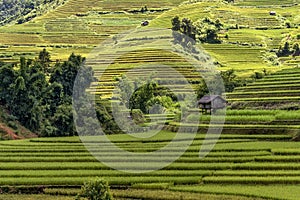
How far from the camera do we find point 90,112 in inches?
1724

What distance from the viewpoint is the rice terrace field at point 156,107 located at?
993 inches

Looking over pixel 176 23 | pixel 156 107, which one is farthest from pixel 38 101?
pixel 176 23

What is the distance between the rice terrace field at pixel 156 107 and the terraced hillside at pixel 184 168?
0.17ft

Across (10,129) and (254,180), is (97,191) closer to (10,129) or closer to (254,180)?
(254,180)

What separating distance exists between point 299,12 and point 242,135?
6041 cm

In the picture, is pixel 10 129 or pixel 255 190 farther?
pixel 10 129

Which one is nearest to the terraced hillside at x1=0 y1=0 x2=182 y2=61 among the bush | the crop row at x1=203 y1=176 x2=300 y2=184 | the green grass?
the crop row at x1=203 y1=176 x2=300 y2=184

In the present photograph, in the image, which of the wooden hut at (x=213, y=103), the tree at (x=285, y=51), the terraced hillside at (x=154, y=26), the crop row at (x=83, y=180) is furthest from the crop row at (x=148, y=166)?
the tree at (x=285, y=51)

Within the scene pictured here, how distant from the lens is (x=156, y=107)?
49.7m

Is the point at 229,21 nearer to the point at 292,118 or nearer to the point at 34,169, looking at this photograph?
the point at 292,118

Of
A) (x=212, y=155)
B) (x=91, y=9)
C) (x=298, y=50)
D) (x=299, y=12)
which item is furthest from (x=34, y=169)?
(x=91, y=9)

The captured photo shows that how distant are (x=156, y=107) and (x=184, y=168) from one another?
75.0 feet

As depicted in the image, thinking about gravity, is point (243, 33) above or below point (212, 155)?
below

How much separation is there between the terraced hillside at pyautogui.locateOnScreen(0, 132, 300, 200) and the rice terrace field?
5cm
